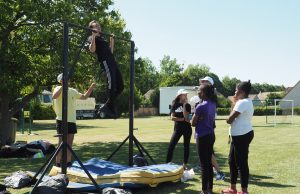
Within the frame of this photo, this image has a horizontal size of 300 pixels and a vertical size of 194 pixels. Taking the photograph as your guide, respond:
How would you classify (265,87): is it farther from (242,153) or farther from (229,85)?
(242,153)

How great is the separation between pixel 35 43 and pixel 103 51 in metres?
9.23

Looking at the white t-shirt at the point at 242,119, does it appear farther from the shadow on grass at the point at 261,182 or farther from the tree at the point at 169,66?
the tree at the point at 169,66

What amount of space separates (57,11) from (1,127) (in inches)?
196

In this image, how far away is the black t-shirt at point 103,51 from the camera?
25.6ft

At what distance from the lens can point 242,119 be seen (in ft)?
23.8

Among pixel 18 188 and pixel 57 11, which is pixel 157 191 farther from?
pixel 57 11

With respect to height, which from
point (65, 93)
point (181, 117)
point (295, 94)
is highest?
point (295, 94)

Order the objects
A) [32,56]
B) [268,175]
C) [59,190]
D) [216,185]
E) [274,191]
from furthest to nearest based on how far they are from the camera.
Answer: [32,56], [268,175], [216,185], [274,191], [59,190]

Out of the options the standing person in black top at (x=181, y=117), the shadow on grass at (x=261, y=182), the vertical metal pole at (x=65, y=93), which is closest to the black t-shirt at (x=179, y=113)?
the standing person in black top at (x=181, y=117)

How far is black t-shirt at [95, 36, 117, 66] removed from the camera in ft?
25.6

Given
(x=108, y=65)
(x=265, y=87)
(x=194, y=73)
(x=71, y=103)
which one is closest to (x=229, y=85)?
(x=194, y=73)

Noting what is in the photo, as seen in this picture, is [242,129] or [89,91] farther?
[89,91]

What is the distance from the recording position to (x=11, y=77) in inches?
595

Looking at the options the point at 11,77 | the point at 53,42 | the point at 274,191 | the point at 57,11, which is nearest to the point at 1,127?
the point at 11,77
